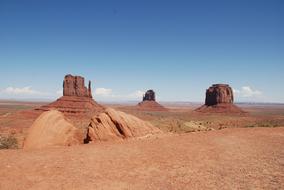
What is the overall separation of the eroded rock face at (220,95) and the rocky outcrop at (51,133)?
329 ft

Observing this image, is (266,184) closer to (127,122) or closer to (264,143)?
(264,143)

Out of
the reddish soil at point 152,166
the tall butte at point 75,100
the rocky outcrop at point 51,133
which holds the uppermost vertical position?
the tall butte at point 75,100

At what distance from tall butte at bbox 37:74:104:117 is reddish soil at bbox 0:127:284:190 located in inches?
2549

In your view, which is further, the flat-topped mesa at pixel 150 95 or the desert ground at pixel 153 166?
the flat-topped mesa at pixel 150 95

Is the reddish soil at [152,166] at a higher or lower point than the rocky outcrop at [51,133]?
lower

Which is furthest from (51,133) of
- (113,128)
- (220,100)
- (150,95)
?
A: (150,95)

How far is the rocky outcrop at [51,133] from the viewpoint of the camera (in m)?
17.8

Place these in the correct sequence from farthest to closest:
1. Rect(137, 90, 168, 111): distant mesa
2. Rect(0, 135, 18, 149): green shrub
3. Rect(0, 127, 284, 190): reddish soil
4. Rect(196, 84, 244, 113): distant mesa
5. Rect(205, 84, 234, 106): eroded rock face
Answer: Rect(137, 90, 168, 111): distant mesa
Rect(205, 84, 234, 106): eroded rock face
Rect(196, 84, 244, 113): distant mesa
Rect(0, 135, 18, 149): green shrub
Rect(0, 127, 284, 190): reddish soil

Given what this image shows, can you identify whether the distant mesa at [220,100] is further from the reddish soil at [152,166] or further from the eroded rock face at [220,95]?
the reddish soil at [152,166]

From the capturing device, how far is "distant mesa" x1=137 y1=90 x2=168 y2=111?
498 feet

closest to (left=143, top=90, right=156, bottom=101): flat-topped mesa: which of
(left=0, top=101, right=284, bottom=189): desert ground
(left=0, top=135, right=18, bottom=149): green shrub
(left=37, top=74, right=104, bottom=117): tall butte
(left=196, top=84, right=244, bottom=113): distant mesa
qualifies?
(left=196, top=84, right=244, bottom=113): distant mesa

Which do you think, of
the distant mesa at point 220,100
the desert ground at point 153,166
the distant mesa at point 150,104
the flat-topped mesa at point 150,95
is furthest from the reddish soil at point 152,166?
the flat-topped mesa at point 150,95

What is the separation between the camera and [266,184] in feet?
33.2

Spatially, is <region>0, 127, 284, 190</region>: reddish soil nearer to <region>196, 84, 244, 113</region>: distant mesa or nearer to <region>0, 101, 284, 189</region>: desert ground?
<region>0, 101, 284, 189</region>: desert ground
